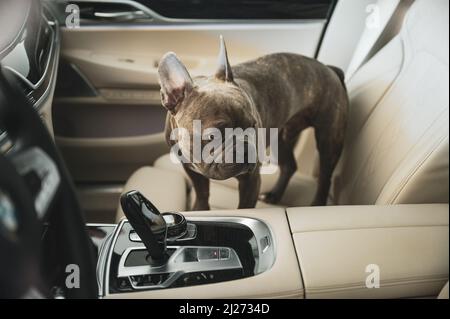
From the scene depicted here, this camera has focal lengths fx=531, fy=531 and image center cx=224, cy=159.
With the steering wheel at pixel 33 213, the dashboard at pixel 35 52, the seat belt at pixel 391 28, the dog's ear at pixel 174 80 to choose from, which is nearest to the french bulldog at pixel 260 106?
the dog's ear at pixel 174 80

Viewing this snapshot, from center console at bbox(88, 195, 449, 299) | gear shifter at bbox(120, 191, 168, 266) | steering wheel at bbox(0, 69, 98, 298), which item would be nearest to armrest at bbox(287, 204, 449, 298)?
center console at bbox(88, 195, 449, 299)

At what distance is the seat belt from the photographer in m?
1.27

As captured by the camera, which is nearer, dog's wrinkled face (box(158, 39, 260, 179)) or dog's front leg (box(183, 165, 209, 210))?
dog's wrinkled face (box(158, 39, 260, 179))

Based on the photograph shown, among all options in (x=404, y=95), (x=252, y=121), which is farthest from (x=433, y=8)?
(x=252, y=121)

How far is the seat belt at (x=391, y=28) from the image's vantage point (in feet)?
4.16

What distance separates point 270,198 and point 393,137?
320 mm

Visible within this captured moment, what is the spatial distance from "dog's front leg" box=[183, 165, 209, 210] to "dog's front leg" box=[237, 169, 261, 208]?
0.08 m

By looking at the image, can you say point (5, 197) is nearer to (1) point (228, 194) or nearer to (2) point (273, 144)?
(1) point (228, 194)

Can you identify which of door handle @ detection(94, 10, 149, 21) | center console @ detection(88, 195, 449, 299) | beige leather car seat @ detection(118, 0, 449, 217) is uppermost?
door handle @ detection(94, 10, 149, 21)

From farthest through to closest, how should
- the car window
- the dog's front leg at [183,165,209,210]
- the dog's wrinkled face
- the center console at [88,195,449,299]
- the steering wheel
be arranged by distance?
the car window < the dog's front leg at [183,165,209,210] < the dog's wrinkled face < the center console at [88,195,449,299] < the steering wheel

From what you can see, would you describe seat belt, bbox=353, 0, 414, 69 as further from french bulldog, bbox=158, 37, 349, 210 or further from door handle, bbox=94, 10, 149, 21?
door handle, bbox=94, 10, 149, 21

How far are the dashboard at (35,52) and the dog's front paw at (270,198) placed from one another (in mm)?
519

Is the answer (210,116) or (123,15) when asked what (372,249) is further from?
(123,15)

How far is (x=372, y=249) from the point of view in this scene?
1.03 meters
